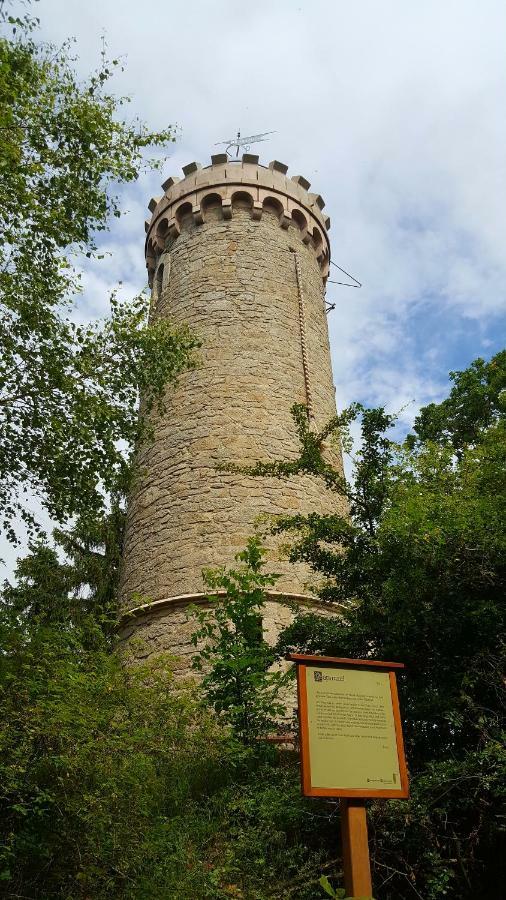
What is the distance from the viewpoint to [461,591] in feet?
18.5

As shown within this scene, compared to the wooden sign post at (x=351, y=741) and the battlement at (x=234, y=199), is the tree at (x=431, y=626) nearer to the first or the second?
the wooden sign post at (x=351, y=741)

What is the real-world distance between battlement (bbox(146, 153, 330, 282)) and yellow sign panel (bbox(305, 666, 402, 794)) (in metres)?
10.1

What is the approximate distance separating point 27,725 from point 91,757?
477mm

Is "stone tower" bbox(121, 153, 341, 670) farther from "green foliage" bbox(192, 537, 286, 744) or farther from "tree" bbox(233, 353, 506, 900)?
"tree" bbox(233, 353, 506, 900)

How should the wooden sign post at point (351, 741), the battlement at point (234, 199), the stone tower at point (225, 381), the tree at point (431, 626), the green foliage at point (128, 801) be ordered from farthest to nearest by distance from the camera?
the battlement at point (234, 199)
the stone tower at point (225, 381)
the tree at point (431, 626)
the green foliage at point (128, 801)
the wooden sign post at point (351, 741)

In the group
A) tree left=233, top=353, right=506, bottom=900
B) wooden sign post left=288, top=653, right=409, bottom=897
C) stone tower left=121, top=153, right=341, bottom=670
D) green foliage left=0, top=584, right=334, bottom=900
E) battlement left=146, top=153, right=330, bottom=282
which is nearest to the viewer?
wooden sign post left=288, top=653, right=409, bottom=897

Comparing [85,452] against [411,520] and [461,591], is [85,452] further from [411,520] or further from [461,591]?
[461,591]

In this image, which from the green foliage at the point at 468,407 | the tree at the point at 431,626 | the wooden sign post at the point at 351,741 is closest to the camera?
the wooden sign post at the point at 351,741

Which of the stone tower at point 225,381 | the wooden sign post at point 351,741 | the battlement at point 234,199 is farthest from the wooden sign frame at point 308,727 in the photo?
the battlement at point 234,199

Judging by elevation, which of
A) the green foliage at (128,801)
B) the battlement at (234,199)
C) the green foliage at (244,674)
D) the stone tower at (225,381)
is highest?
the battlement at (234,199)

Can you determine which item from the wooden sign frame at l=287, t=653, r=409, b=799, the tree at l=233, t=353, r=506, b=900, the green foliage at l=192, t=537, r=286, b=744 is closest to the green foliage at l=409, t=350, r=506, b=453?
the tree at l=233, t=353, r=506, b=900

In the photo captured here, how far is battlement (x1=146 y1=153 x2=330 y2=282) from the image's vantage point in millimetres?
12891

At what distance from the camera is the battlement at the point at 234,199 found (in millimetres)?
12891

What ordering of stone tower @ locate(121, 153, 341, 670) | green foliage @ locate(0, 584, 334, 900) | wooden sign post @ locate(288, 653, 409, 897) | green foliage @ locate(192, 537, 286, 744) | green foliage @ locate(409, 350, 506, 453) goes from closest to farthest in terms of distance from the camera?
wooden sign post @ locate(288, 653, 409, 897) → green foliage @ locate(0, 584, 334, 900) → green foliage @ locate(192, 537, 286, 744) → stone tower @ locate(121, 153, 341, 670) → green foliage @ locate(409, 350, 506, 453)
